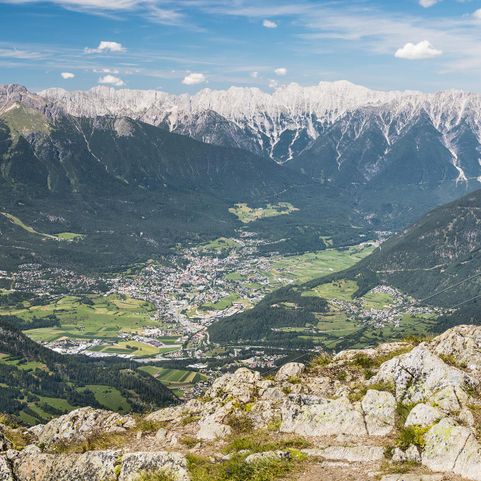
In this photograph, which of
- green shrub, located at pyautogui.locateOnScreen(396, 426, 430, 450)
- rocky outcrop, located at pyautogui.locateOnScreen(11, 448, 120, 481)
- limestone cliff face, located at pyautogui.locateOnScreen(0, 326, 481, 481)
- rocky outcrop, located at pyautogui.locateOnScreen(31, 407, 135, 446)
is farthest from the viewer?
rocky outcrop, located at pyautogui.locateOnScreen(31, 407, 135, 446)

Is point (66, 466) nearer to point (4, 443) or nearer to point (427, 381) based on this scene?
point (4, 443)

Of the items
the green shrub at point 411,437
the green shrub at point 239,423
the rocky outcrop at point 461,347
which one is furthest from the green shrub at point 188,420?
the rocky outcrop at point 461,347

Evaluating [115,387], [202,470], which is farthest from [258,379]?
[115,387]

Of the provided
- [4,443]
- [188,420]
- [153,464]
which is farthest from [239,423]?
[4,443]

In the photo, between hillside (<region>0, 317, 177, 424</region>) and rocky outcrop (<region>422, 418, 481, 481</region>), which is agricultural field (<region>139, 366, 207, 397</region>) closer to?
hillside (<region>0, 317, 177, 424</region>)

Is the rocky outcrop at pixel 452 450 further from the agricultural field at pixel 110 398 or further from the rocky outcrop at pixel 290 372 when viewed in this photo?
the agricultural field at pixel 110 398

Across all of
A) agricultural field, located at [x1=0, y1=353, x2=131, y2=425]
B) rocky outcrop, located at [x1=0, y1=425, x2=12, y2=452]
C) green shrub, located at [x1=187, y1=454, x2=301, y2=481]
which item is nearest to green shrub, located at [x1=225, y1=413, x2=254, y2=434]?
green shrub, located at [x1=187, y1=454, x2=301, y2=481]
